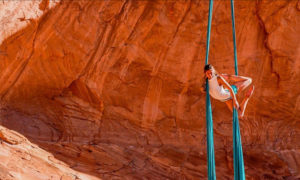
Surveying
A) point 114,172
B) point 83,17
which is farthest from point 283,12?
point 114,172

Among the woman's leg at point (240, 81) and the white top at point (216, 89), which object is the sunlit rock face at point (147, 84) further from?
the woman's leg at point (240, 81)

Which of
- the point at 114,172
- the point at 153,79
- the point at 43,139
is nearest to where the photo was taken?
the point at 114,172

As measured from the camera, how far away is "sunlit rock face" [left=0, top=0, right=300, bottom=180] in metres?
5.16

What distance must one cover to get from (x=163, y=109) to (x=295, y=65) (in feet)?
8.29

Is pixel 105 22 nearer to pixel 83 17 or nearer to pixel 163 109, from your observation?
pixel 83 17

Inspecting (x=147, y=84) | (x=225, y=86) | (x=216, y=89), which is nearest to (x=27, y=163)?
(x=216, y=89)

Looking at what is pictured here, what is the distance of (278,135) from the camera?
6.28 metres

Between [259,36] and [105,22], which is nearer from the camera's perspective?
[105,22]

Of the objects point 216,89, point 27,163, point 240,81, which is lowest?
A: point 27,163

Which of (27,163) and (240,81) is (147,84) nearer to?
(240,81)

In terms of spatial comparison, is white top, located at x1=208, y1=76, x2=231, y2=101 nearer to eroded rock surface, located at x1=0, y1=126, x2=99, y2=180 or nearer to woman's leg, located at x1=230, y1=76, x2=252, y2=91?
woman's leg, located at x1=230, y1=76, x2=252, y2=91

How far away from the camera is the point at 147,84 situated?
20.0 feet

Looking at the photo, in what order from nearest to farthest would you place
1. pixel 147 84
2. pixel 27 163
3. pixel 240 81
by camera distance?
pixel 27 163
pixel 240 81
pixel 147 84

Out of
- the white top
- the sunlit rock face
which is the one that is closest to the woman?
the white top
